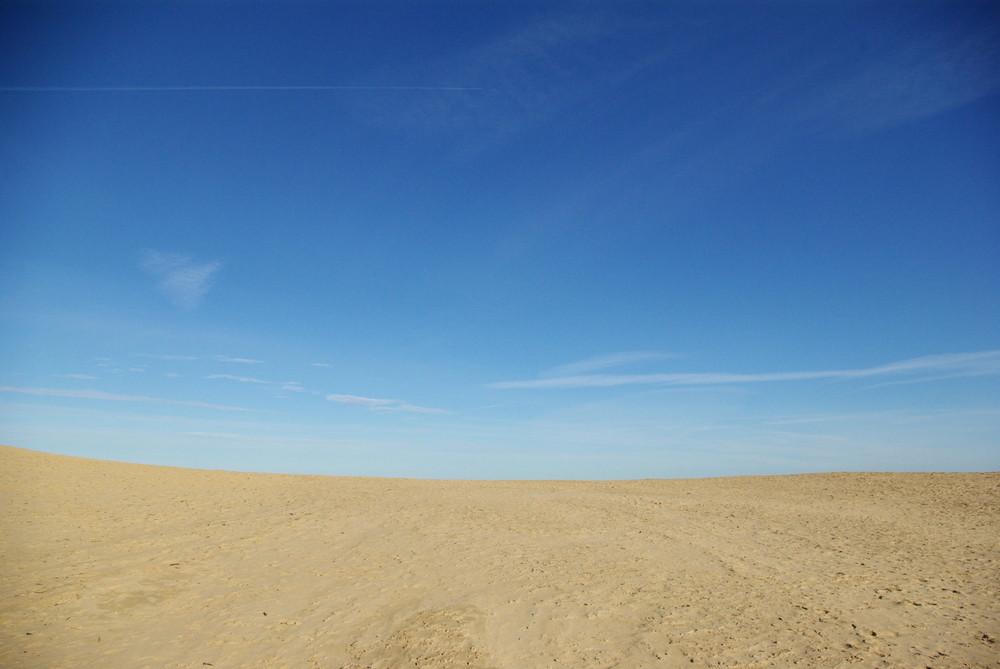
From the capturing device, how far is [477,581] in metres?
12.6

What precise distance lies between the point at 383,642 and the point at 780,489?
26.2 meters

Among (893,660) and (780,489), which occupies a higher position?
(780,489)

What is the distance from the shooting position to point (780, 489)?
28422 mm

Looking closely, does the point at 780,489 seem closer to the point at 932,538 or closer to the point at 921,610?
the point at 932,538

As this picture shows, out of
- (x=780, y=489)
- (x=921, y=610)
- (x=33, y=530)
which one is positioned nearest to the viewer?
(x=921, y=610)

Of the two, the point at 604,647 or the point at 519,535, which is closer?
the point at 604,647

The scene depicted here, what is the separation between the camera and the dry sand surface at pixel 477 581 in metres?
9.25

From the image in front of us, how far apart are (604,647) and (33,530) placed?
58.7 ft

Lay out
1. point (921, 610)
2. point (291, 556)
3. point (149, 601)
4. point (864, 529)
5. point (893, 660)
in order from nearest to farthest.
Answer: point (893, 660), point (921, 610), point (149, 601), point (291, 556), point (864, 529)

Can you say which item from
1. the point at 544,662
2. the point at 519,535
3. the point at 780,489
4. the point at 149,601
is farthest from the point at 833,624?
Answer: the point at 780,489

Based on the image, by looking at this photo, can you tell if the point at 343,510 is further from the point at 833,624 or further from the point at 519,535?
the point at 833,624

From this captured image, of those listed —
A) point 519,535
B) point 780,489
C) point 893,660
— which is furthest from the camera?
point 780,489

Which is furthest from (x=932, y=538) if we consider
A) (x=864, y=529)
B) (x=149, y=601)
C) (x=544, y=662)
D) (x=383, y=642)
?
(x=149, y=601)

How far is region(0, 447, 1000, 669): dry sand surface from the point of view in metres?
9.25
